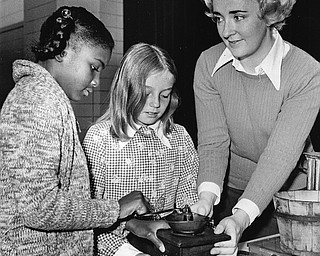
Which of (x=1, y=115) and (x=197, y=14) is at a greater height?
(x=197, y=14)

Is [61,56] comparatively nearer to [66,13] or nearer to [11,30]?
[66,13]

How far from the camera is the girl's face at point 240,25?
210cm

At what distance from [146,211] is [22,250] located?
59cm

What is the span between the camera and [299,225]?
1.82 m

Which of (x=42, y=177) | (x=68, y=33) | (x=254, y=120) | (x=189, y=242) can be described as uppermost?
(x=68, y=33)

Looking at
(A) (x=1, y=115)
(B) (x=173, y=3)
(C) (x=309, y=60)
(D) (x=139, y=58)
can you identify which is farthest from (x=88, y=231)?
(B) (x=173, y=3)

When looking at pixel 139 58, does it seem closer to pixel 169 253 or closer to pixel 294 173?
pixel 294 173

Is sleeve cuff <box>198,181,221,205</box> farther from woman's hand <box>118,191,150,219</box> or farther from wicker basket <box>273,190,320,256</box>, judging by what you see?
wicker basket <box>273,190,320,256</box>

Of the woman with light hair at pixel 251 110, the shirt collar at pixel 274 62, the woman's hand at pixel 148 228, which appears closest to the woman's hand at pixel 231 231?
the woman with light hair at pixel 251 110

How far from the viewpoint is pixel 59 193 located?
183cm

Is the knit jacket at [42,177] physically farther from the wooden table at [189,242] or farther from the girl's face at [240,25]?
the girl's face at [240,25]

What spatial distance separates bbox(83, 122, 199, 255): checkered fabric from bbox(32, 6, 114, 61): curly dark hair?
1.96 feet

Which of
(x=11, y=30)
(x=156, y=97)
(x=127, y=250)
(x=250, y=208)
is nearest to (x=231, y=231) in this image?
(x=250, y=208)

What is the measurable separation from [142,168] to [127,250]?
1.63 feet
